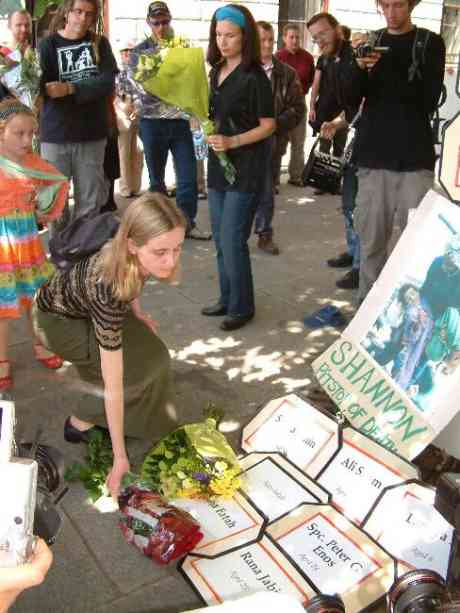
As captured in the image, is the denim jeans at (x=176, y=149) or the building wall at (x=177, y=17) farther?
the building wall at (x=177, y=17)

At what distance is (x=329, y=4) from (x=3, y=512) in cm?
1182

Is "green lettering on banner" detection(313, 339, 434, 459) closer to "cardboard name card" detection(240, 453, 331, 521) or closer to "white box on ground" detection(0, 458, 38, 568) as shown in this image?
"cardboard name card" detection(240, 453, 331, 521)

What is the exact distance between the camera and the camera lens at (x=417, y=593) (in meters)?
1.98

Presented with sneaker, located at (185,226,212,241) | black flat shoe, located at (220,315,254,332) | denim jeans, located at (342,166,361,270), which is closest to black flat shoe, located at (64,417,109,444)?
black flat shoe, located at (220,315,254,332)

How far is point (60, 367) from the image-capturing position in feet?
13.1

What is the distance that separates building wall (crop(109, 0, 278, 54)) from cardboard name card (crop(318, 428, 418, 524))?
6785 mm

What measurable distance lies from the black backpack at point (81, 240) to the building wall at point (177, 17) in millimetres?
6062

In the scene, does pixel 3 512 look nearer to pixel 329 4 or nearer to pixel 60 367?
pixel 60 367

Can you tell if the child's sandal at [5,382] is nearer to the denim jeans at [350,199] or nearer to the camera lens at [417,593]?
the camera lens at [417,593]

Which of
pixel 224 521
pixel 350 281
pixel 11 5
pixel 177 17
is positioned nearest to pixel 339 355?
pixel 224 521

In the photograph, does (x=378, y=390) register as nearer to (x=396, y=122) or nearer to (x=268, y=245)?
(x=396, y=122)

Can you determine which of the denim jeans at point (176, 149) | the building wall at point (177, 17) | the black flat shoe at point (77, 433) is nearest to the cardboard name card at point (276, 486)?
the black flat shoe at point (77, 433)

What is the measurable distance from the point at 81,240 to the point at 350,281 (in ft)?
9.49

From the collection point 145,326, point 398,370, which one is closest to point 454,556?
point 398,370
